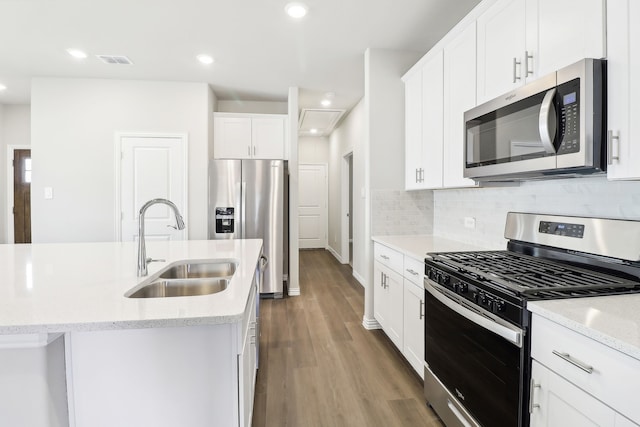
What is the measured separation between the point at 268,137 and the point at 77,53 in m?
2.10

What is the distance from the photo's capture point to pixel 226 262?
2041 mm

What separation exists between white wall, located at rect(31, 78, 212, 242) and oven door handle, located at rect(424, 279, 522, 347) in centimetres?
314

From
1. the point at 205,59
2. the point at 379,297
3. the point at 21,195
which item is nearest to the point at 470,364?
the point at 379,297

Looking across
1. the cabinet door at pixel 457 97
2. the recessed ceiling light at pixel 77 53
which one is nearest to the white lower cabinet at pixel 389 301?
Answer: the cabinet door at pixel 457 97

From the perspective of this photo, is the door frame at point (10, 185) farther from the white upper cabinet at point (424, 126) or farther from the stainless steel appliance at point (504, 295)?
the stainless steel appliance at point (504, 295)

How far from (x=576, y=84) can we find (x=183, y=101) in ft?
12.9

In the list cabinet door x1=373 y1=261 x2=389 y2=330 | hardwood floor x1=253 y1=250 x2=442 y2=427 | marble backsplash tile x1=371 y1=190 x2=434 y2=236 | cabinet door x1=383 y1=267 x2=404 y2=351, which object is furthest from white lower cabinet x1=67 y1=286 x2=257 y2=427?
marble backsplash tile x1=371 y1=190 x2=434 y2=236

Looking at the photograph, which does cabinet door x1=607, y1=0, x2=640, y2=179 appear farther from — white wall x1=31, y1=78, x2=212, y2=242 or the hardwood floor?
white wall x1=31, y1=78, x2=212, y2=242

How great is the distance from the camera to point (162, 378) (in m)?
1.17

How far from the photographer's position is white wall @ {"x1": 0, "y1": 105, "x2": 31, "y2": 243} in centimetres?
514

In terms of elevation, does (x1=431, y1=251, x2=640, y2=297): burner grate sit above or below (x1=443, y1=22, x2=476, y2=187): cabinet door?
below

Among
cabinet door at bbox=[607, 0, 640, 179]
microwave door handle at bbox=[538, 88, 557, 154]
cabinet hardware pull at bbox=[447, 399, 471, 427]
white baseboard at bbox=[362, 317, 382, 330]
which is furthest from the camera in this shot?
white baseboard at bbox=[362, 317, 382, 330]

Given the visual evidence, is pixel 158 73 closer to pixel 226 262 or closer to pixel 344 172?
pixel 226 262

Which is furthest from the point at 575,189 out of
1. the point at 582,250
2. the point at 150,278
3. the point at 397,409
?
the point at 150,278
